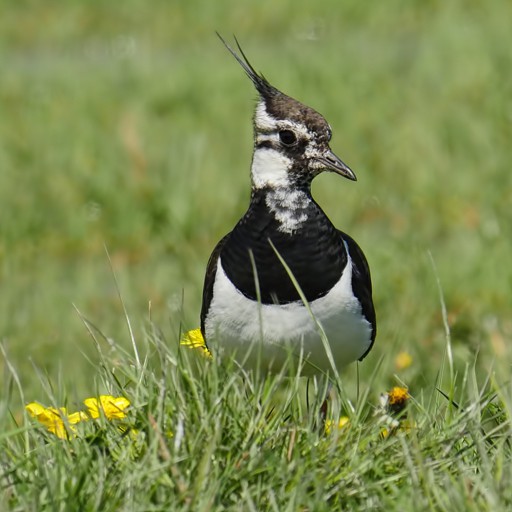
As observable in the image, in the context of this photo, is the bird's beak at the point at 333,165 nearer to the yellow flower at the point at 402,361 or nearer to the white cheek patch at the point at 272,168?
the white cheek patch at the point at 272,168

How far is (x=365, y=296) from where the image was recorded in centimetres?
378

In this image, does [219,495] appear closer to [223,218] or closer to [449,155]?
[223,218]

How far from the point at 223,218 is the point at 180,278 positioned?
0.85 m

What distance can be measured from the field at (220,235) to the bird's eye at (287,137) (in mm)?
686

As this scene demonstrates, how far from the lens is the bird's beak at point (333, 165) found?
143 inches

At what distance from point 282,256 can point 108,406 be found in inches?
32.1

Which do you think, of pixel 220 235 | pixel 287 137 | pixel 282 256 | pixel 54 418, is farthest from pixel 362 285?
pixel 220 235

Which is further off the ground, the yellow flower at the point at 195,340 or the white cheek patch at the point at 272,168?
the white cheek patch at the point at 272,168

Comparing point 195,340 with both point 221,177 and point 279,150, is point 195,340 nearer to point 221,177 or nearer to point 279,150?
point 279,150

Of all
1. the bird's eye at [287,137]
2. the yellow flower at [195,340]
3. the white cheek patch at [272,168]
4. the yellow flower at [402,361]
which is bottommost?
the yellow flower at [402,361]

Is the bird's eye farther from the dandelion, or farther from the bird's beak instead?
the dandelion

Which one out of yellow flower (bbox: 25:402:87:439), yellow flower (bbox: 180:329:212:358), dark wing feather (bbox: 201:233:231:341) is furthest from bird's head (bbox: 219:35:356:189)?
yellow flower (bbox: 25:402:87:439)

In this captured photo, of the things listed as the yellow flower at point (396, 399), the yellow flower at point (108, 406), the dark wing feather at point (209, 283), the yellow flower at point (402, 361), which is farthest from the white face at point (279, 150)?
the yellow flower at point (402, 361)

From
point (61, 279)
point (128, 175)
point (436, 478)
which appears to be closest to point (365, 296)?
point (436, 478)
